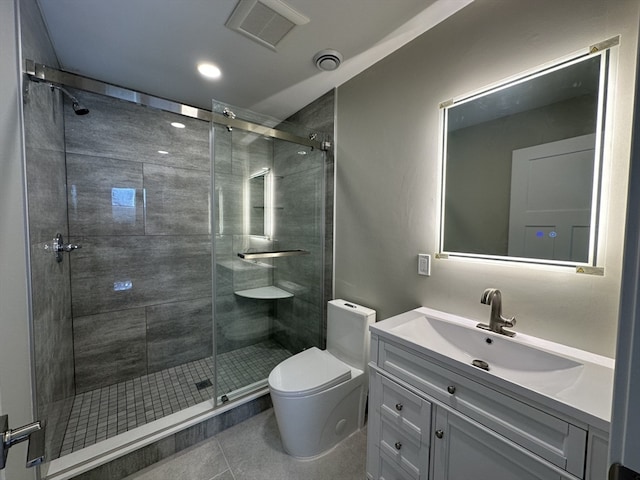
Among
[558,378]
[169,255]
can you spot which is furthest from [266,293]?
[558,378]

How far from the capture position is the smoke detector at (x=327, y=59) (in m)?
1.63

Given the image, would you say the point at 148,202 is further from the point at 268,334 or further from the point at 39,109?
the point at 268,334

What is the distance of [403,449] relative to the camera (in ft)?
3.81

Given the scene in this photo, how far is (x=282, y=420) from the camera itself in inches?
59.1

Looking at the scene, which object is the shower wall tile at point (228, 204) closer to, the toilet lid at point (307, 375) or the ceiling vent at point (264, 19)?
the ceiling vent at point (264, 19)

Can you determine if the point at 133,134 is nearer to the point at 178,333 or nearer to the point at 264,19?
the point at 264,19

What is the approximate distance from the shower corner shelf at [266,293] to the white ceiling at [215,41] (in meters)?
1.72

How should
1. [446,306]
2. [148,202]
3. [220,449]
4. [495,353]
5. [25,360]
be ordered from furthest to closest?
[148,202], [220,449], [446,306], [495,353], [25,360]

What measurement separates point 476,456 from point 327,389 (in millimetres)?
806

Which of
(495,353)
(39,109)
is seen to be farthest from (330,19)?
(495,353)

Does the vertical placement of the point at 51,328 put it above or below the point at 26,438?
below

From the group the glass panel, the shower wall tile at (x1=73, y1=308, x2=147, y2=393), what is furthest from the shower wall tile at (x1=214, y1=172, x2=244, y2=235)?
the shower wall tile at (x1=73, y1=308, x2=147, y2=393)

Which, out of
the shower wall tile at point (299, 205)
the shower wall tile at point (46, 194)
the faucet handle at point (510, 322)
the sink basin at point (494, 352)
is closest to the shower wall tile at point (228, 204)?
the shower wall tile at point (299, 205)

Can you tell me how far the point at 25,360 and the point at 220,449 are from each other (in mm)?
1168
